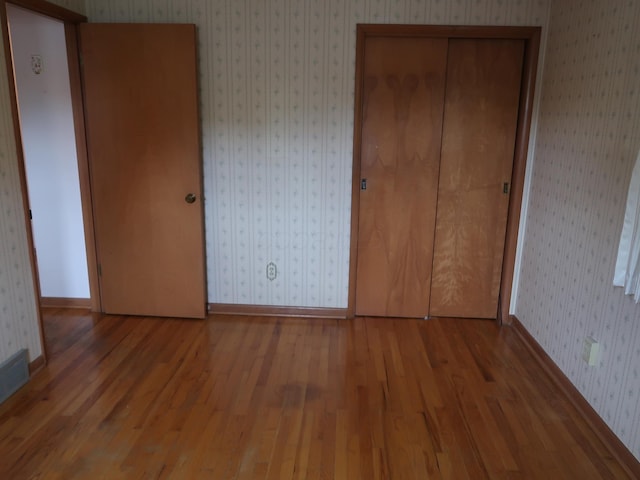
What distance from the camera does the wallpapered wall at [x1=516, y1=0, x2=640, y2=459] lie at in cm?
206

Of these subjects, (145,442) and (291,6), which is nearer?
(145,442)

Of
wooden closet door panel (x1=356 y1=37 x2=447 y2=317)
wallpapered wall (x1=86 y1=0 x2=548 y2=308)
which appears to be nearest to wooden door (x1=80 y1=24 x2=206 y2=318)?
wallpapered wall (x1=86 y1=0 x2=548 y2=308)

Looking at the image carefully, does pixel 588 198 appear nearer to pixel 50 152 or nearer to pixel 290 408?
pixel 290 408

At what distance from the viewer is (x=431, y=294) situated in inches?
137

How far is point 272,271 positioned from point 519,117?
6.57 ft

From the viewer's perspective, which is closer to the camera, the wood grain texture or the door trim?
the door trim

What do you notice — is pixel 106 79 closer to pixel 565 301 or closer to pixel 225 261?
pixel 225 261

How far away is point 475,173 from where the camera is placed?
327 centimetres

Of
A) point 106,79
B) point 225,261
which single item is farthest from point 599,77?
point 106,79

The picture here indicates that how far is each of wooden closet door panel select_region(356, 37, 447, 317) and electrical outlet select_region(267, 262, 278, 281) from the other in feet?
1.99

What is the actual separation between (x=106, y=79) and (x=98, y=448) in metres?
2.23

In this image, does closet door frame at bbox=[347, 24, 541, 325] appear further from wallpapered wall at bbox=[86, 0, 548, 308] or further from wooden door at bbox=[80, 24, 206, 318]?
wooden door at bbox=[80, 24, 206, 318]

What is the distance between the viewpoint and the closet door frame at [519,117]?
300cm

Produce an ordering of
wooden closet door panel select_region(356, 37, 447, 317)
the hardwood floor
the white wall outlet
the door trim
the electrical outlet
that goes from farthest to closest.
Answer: the electrical outlet → wooden closet door panel select_region(356, 37, 447, 317) → the door trim → the white wall outlet → the hardwood floor
